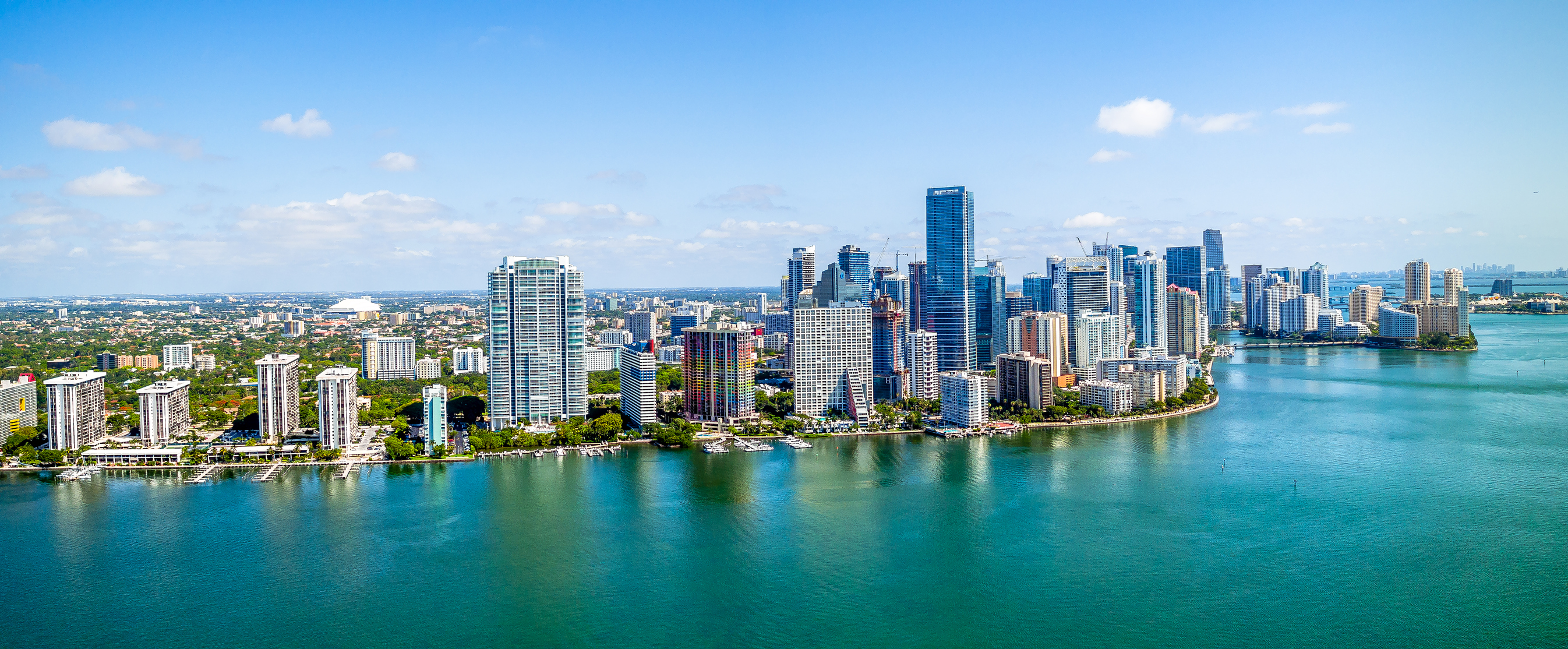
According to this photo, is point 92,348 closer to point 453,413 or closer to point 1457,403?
point 453,413

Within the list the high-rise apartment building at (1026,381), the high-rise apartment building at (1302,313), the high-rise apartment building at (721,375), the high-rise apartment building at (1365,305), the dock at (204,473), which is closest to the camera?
the dock at (204,473)

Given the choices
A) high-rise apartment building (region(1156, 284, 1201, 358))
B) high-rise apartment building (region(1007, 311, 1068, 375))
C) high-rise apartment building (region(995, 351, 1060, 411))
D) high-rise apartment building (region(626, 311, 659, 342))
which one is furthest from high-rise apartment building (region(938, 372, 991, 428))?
high-rise apartment building (region(626, 311, 659, 342))

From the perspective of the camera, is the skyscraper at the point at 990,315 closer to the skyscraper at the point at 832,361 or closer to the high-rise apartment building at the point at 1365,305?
the skyscraper at the point at 832,361

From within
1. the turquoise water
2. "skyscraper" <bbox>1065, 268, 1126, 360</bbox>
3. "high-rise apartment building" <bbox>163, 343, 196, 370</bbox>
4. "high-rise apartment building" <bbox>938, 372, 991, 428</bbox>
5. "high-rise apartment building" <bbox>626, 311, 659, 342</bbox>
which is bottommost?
the turquoise water

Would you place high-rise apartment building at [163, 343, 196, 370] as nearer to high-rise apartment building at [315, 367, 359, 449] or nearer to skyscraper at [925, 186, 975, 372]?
high-rise apartment building at [315, 367, 359, 449]

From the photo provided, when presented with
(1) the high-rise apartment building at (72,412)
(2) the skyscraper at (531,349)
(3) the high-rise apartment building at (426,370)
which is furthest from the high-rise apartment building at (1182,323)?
(1) the high-rise apartment building at (72,412)

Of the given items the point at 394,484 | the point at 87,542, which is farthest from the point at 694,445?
the point at 87,542

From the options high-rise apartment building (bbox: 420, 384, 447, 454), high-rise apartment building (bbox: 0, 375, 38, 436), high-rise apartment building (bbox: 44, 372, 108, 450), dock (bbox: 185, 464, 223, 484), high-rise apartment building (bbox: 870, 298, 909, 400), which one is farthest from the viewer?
high-rise apartment building (bbox: 870, 298, 909, 400)
